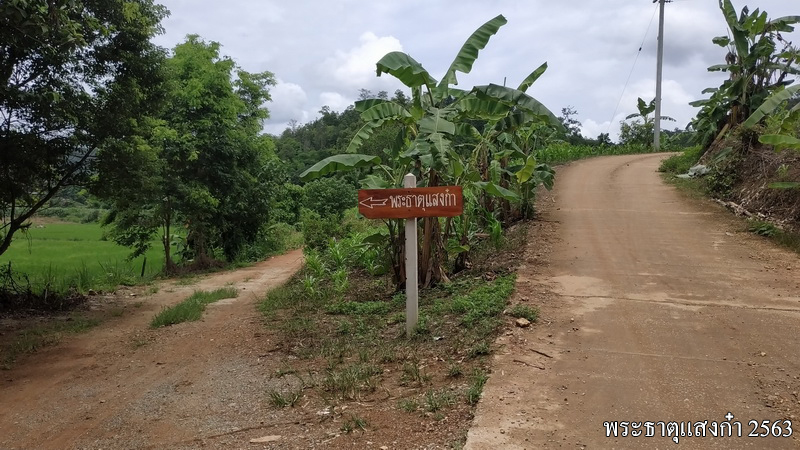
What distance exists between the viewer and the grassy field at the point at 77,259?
11984 mm

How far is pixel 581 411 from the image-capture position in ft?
12.5

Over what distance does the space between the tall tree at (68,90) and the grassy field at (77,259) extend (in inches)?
116

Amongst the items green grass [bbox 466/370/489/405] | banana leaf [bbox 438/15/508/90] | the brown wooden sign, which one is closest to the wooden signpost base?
the brown wooden sign

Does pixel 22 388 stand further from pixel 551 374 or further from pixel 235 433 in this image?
pixel 551 374

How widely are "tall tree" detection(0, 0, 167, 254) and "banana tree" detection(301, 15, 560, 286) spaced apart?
11.1 ft

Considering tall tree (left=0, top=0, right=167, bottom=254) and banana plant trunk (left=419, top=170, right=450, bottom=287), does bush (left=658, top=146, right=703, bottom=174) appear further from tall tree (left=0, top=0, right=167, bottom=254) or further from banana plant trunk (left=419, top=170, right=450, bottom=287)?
tall tree (left=0, top=0, right=167, bottom=254)

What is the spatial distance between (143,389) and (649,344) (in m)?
4.68

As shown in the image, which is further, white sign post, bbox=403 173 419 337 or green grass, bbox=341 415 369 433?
white sign post, bbox=403 173 419 337

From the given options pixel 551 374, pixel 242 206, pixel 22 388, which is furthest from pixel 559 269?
pixel 242 206

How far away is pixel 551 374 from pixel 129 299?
901 cm

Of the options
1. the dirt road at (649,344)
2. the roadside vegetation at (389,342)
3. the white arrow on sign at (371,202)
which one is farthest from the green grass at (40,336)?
the dirt road at (649,344)

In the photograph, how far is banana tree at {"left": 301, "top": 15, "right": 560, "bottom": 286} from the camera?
21.9 ft

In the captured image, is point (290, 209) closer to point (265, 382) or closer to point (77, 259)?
point (77, 259)

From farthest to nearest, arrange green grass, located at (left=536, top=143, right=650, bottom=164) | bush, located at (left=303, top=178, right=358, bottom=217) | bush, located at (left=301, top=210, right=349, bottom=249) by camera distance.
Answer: bush, located at (left=303, top=178, right=358, bottom=217) → green grass, located at (left=536, top=143, right=650, bottom=164) → bush, located at (left=301, top=210, right=349, bottom=249)
